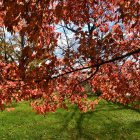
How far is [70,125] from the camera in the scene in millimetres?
18750

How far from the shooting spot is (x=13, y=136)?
16.3 metres

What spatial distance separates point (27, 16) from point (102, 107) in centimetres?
1968

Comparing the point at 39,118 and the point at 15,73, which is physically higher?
the point at 15,73

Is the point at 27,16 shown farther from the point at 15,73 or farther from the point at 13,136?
the point at 13,136

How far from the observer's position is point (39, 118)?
20125 millimetres

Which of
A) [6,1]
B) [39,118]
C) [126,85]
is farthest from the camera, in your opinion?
[39,118]

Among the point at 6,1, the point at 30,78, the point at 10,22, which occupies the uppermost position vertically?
the point at 6,1

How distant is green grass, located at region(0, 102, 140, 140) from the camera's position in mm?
16734

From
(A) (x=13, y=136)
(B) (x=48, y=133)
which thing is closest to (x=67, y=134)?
(B) (x=48, y=133)

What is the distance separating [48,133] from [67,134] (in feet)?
3.40

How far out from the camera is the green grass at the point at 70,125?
16.7 metres

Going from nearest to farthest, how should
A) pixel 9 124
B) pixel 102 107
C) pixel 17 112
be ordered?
1. pixel 9 124
2. pixel 17 112
3. pixel 102 107

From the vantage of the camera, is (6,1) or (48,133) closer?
(6,1)

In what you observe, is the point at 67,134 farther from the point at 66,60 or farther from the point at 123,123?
the point at 66,60
